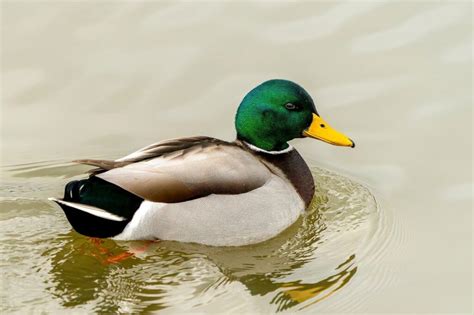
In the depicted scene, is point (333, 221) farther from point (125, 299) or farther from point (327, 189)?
point (125, 299)

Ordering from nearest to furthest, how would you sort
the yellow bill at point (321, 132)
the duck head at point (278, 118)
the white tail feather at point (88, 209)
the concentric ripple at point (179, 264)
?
the concentric ripple at point (179, 264) → the white tail feather at point (88, 209) → the duck head at point (278, 118) → the yellow bill at point (321, 132)

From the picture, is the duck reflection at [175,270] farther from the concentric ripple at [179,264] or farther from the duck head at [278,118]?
the duck head at [278,118]

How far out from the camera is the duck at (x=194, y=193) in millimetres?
6531

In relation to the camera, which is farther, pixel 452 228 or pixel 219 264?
pixel 452 228

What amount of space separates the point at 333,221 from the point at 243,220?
0.78 metres

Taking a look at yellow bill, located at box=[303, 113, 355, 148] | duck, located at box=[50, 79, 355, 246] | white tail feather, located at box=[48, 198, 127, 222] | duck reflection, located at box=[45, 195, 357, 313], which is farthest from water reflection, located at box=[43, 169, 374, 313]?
yellow bill, located at box=[303, 113, 355, 148]

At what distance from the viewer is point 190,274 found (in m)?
6.31

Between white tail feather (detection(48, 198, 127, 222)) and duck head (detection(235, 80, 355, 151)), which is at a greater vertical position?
duck head (detection(235, 80, 355, 151))

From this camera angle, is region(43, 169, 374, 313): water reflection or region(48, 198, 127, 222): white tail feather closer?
region(43, 169, 374, 313): water reflection

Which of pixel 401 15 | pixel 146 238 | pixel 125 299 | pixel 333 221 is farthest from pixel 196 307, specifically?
pixel 401 15

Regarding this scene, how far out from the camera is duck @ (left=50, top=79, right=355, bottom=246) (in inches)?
257

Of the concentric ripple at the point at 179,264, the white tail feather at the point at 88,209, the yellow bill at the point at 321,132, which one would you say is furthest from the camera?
the yellow bill at the point at 321,132

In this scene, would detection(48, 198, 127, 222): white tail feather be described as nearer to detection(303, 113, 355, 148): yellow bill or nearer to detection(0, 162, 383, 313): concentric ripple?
detection(0, 162, 383, 313): concentric ripple

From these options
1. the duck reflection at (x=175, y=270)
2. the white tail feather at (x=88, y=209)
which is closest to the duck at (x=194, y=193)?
the white tail feather at (x=88, y=209)
